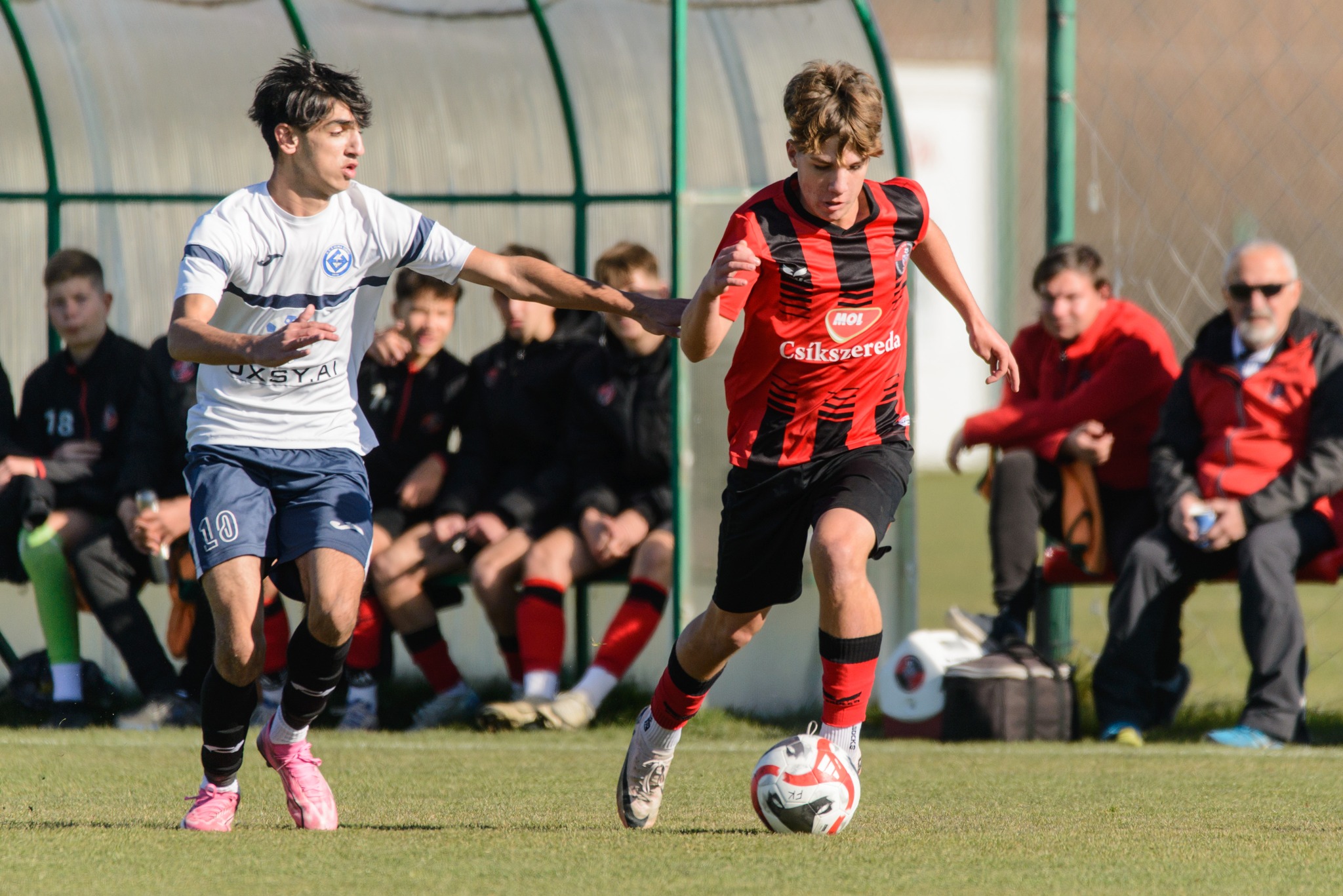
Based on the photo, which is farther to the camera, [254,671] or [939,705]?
[939,705]

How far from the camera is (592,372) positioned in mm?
6766

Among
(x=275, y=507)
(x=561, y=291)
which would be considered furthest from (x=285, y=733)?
(x=561, y=291)

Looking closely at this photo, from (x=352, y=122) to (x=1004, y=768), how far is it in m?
2.70

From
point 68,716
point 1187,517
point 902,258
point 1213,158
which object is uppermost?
point 1213,158

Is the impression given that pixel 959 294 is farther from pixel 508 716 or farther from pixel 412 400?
pixel 412 400

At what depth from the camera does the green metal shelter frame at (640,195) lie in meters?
6.40

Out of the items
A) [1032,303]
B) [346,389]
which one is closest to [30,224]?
[346,389]

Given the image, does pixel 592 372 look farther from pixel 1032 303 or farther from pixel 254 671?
pixel 1032 303

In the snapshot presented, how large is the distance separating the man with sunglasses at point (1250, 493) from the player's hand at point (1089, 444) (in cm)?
19

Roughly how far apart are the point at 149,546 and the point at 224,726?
240 cm

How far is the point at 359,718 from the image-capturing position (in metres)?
6.49

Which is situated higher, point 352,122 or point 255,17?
point 255,17

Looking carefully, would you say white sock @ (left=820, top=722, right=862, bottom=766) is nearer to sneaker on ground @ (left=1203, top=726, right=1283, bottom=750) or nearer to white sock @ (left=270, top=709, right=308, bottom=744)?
white sock @ (left=270, top=709, right=308, bottom=744)

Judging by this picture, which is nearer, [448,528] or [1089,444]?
[1089,444]
